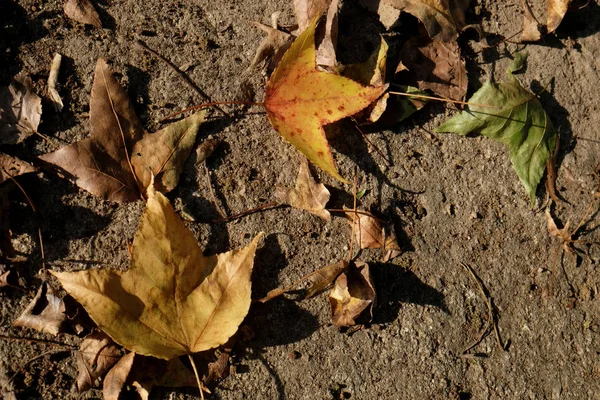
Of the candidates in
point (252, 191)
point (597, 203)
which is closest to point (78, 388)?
point (252, 191)

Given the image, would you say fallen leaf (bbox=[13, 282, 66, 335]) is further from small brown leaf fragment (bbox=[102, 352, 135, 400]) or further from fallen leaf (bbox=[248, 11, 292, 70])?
fallen leaf (bbox=[248, 11, 292, 70])

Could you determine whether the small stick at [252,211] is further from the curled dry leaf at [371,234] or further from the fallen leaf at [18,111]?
the fallen leaf at [18,111]

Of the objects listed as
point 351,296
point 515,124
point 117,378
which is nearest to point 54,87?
point 117,378

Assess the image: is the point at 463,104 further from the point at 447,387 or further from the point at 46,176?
the point at 46,176

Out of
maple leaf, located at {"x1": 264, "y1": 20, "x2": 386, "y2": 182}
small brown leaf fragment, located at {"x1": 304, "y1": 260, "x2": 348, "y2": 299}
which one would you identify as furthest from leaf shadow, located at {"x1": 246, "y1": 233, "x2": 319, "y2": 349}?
maple leaf, located at {"x1": 264, "y1": 20, "x2": 386, "y2": 182}

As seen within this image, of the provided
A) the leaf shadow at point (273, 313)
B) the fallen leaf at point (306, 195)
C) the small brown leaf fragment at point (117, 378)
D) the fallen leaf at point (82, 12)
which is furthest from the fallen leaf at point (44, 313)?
the fallen leaf at point (82, 12)
